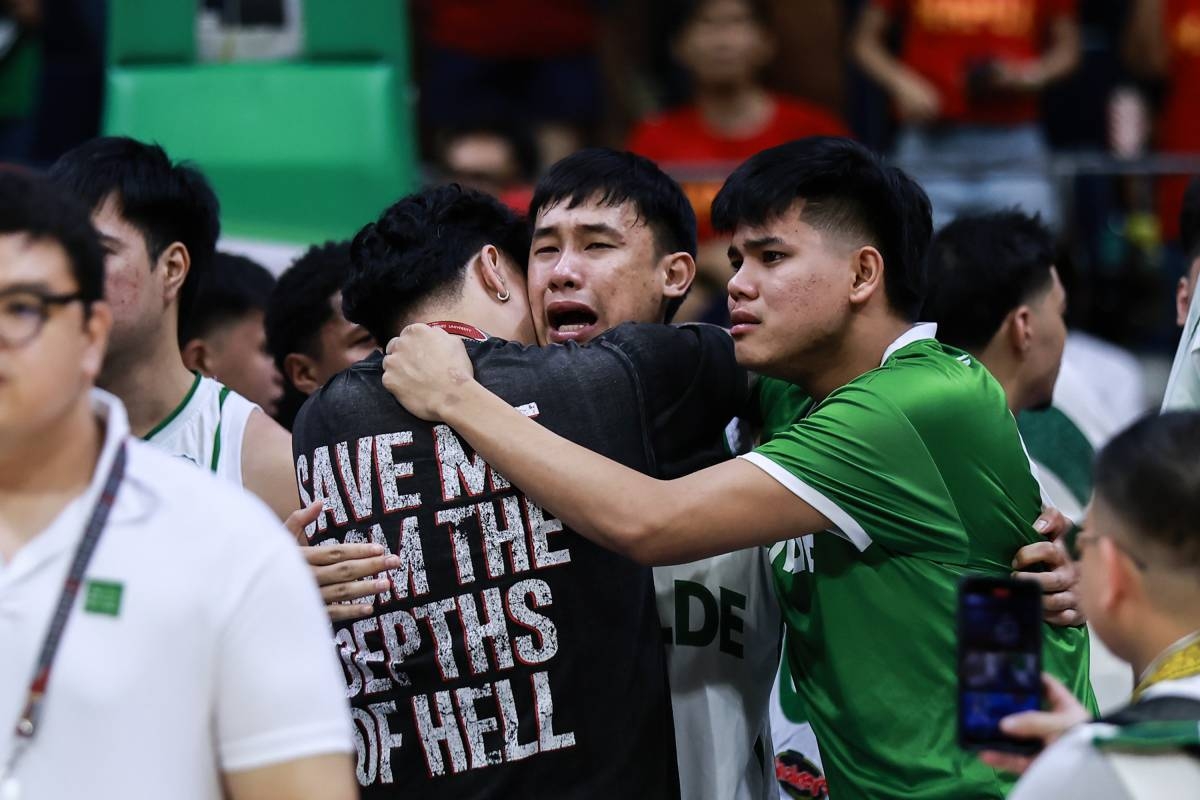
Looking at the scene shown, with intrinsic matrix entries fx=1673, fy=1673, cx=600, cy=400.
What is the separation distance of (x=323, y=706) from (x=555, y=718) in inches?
33.8

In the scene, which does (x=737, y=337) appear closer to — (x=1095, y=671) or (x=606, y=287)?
(x=606, y=287)

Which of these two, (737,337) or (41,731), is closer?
(41,731)

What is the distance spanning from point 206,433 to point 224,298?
1.25 meters

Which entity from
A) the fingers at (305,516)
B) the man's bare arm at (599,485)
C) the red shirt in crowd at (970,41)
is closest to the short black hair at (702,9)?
the red shirt in crowd at (970,41)

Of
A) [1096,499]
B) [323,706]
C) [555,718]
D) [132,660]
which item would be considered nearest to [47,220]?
[132,660]

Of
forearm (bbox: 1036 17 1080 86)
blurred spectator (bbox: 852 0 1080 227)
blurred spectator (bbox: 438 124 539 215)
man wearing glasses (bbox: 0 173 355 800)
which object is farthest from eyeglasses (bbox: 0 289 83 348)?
forearm (bbox: 1036 17 1080 86)

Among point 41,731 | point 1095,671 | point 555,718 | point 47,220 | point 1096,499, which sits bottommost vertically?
point 1095,671

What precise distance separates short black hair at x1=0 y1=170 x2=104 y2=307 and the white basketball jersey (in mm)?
1568

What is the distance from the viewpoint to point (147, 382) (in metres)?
3.74

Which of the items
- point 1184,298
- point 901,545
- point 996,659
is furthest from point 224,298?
point 996,659

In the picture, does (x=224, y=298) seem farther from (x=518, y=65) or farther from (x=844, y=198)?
(x=518, y=65)

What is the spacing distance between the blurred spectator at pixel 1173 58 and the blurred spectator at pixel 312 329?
6.18 meters

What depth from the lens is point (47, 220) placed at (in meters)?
2.38

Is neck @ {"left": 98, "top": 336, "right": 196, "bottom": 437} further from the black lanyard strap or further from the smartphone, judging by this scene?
the smartphone
